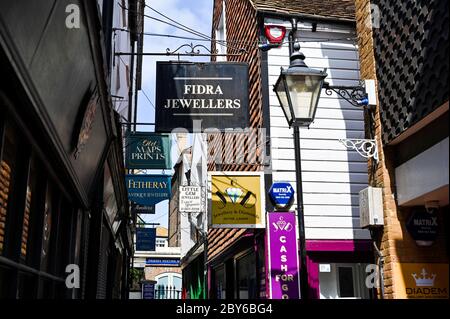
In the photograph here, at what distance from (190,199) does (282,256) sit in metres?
6.07

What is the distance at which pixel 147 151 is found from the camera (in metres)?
11.2

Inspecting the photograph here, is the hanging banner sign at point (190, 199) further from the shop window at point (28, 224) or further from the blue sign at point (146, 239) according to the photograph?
the shop window at point (28, 224)

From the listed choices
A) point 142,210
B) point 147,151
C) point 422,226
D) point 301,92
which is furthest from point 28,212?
point 142,210

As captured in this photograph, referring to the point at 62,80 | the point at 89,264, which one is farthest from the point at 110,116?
the point at 62,80

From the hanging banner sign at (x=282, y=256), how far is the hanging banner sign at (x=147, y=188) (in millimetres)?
4992

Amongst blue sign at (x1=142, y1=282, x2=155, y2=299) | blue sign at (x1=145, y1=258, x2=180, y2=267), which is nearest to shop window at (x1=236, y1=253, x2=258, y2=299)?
blue sign at (x1=142, y1=282, x2=155, y2=299)

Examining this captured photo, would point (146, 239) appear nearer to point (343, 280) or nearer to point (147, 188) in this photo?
point (147, 188)

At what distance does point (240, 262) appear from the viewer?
1245cm

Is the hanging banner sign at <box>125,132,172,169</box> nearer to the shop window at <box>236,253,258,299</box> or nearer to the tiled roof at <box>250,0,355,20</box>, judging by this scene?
the shop window at <box>236,253,258,299</box>

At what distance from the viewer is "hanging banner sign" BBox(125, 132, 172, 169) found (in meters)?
11.1

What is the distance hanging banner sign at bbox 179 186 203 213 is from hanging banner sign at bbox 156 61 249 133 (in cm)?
711

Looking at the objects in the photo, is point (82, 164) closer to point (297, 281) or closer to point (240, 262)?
point (297, 281)
